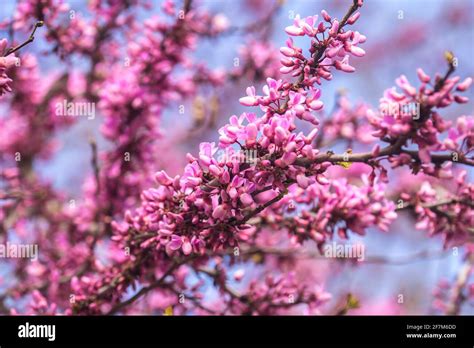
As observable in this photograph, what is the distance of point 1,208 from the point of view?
207 inches

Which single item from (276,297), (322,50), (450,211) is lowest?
(276,297)

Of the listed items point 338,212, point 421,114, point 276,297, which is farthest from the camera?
point 276,297

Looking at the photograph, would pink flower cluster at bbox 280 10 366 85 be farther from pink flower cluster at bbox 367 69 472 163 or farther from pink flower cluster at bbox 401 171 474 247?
pink flower cluster at bbox 401 171 474 247

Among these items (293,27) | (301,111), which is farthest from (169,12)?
(301,111)

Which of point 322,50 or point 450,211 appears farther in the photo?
point 450,211

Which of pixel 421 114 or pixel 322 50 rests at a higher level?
pixel 322 50

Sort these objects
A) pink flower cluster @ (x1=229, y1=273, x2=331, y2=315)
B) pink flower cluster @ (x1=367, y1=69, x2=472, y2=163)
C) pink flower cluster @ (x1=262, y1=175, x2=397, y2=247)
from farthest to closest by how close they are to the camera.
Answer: pink flower cluster @ (x1=229, y1=273, x2=331, y2=315)
pink flower cluster @ (x1=262, y1=175, x2=397, y2=247)
pink flower cluster @ (x1=367, y1=69, x2=472, y2=163)

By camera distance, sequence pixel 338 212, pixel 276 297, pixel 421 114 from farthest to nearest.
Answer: pixel 276 297 → pixel 338 212 → pixel 421 114

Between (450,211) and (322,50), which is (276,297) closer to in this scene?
(450,211)

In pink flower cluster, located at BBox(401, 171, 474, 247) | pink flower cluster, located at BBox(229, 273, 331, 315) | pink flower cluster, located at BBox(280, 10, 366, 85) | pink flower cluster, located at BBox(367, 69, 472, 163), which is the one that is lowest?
pink flower cluster, located at BBox(229, 273, 331, 315)

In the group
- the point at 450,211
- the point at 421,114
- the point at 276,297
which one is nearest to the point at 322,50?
the point at 421,114

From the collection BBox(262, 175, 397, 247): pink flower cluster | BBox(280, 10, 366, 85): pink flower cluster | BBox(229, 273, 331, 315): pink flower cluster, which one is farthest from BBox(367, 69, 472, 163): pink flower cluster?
BBox(229, 273, 331, 315): pink flower cluster

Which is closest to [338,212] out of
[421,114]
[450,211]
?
[450,211]

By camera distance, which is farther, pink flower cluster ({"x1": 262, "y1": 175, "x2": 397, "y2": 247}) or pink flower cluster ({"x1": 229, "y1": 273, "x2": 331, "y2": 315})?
pink flower cluster ({"x1": 229, "y1": 273, "x2": 331, "y2": 315})
